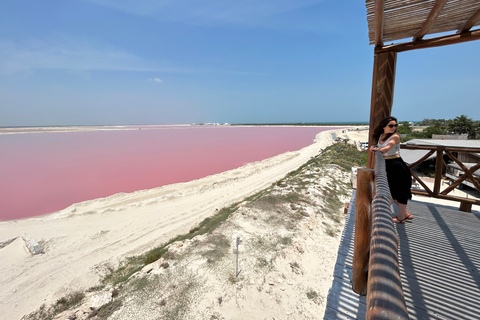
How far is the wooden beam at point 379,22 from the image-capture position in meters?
2.45

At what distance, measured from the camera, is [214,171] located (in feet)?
59.0

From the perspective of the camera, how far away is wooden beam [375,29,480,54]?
2978 mm

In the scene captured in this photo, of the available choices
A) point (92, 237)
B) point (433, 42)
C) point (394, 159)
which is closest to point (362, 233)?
point (394, 159)

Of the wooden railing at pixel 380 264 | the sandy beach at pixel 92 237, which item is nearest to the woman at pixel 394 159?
the wooden railing at pixel 380 264

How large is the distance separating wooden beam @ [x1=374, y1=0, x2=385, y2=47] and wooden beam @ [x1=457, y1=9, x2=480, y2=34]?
3.15ft

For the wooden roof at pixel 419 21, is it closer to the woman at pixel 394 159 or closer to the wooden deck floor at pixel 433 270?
the woman at pixel 394 159

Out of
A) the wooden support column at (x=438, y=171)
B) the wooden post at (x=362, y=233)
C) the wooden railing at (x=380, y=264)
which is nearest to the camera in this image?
the wooden railing at (x=380, y=264)

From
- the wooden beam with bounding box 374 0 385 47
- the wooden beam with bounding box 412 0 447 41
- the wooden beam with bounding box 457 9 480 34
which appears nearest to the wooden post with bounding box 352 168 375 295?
the wooden beam with bounding box 374 0 385 47

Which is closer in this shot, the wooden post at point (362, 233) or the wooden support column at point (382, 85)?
the wooden post at point (362, 233)

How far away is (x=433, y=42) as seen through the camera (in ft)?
10.7

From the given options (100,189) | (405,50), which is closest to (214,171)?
(100,189)

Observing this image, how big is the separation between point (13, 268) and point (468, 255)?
1009cm

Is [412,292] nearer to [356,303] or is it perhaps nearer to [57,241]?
[356,303]

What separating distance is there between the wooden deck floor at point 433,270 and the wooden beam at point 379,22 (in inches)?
128
